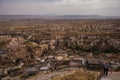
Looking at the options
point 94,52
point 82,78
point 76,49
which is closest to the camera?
point 82,78

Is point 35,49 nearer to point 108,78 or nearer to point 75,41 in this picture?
point 75,41

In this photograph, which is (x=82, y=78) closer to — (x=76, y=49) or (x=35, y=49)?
(x=35, y=49)

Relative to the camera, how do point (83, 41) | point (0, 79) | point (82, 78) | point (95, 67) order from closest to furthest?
point (82, 78) < point (95, 67) < point (0, 79) < point (83, 41)

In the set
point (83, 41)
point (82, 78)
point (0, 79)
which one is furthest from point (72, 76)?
point (83, 41)

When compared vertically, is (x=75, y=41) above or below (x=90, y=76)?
below

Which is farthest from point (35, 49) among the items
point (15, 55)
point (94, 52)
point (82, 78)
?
point (82, 78)

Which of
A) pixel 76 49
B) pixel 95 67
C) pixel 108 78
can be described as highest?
Answer: pixel 108 78

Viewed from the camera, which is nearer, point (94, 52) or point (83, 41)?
point (94, 52)

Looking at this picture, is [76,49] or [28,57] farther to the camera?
[76,49]

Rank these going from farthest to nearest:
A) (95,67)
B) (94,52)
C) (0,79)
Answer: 1. (94,52)
2. (0,79)
3. (95,67)
